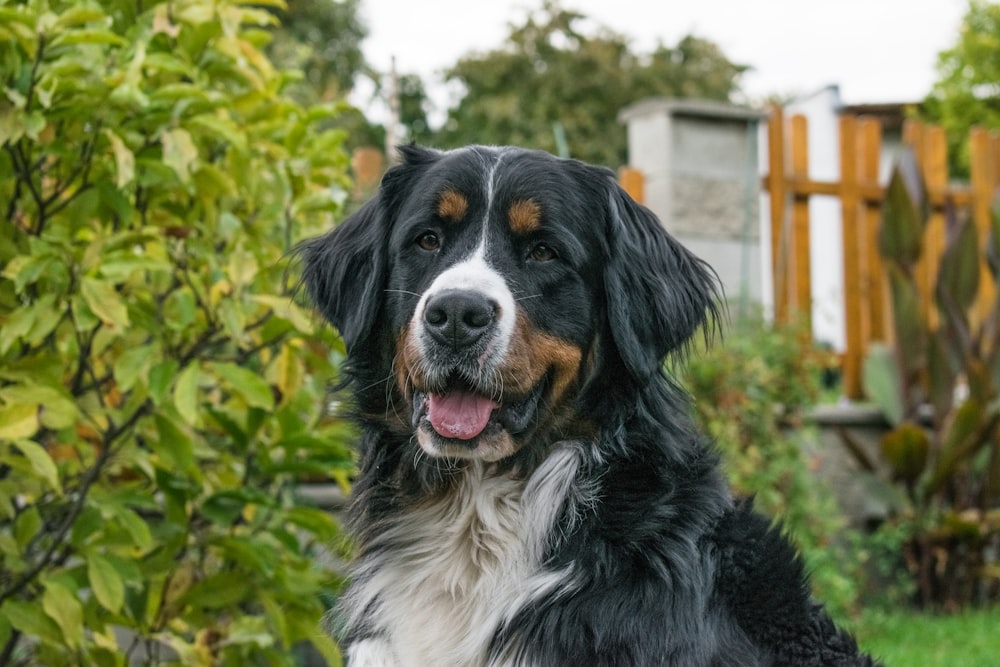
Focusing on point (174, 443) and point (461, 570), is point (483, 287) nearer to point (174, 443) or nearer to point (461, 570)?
point (461, 570)

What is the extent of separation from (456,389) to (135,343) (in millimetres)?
1322

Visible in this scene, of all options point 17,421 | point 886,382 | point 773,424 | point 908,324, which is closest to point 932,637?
point 773,424

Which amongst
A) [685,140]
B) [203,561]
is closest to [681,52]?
[685,140]

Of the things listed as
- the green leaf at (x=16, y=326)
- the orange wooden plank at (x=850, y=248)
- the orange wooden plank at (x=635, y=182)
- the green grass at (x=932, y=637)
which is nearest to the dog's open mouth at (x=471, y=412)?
the green leaf at (x=16, y=326)

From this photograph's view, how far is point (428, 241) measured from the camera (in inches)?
115

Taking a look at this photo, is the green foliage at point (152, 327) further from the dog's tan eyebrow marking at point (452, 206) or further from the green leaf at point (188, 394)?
the dog's tan eyebrow marking at point (452, 206)

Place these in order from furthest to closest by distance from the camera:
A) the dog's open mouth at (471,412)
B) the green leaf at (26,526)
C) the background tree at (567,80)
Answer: the background tree at (567,80)
the green leaf at (26,526)
the dog's open mouth at (471,412)

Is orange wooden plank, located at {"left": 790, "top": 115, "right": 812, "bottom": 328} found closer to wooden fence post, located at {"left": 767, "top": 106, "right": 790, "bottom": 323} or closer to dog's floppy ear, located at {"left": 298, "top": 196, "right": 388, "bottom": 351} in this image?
wooden fence post, located at {"left": 767, "top": 106, "right": 790, "bottom": 323}

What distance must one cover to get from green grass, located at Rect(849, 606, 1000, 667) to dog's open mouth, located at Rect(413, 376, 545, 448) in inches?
123

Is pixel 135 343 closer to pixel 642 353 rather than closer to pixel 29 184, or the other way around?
pixel 29 184

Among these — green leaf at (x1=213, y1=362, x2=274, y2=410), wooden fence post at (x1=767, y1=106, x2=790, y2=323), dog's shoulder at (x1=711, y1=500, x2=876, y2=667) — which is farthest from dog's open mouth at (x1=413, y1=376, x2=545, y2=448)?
wooden fence post at (x1=767, y1=106, x2=790, y2=323)

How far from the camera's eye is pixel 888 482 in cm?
687

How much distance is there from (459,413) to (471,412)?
29 millimetres

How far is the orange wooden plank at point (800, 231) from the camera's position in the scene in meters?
7.64
